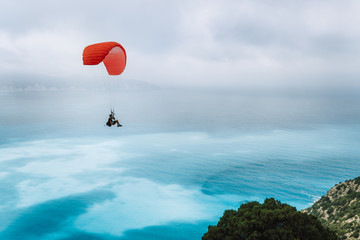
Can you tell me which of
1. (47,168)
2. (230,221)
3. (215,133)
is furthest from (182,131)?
(230,221)

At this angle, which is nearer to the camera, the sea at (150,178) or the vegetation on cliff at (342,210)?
the vegetation on cliff at (342,210)

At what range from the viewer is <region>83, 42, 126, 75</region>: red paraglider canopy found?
29266 millimetres

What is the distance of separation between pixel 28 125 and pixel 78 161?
251ft

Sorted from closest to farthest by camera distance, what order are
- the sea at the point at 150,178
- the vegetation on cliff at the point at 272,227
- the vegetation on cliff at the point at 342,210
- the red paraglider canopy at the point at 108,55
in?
the vegetation on cliff at the point at 272,227
the vegetation on cliff at the point at 342,210
the red paraglider canopy at the point at 108,55
the sea at the point at 150,178

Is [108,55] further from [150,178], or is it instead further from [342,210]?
[150,178]

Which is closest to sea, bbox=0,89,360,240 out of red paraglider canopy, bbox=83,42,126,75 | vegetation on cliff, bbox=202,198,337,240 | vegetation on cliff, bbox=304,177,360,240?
vegetation on cliff, bbox=304,177,360,240

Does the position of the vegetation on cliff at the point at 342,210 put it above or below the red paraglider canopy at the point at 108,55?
below

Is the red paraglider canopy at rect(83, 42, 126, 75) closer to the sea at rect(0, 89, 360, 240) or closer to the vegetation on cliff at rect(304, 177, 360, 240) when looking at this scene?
the sea at rect(0, 89, 360, 240)

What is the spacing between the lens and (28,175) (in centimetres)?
5994

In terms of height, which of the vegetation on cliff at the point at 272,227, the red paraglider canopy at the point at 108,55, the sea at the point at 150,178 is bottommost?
the sea at the point at 150,178

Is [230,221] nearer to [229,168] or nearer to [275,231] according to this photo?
[275,231]

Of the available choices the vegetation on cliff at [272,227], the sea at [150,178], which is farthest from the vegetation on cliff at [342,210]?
the sea at [150,178]

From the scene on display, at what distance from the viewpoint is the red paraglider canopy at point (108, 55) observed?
29266 mm

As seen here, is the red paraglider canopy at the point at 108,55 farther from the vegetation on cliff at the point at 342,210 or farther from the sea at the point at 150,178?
the vegetation on cliff at the point at 342,210
